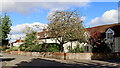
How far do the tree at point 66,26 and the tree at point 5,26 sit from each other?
23.1 feet

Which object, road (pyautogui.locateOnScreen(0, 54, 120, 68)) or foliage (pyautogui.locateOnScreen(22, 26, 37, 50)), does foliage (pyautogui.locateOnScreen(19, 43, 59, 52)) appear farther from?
road (pyautogui.locateOnScreen(0, 54, 120, 68))

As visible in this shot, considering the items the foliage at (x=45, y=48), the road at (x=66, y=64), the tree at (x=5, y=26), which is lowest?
the road at (x=66, y=64)

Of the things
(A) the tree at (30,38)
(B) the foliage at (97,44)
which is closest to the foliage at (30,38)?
(A) the tree at (30,38)

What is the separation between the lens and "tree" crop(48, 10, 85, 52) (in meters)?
20.4

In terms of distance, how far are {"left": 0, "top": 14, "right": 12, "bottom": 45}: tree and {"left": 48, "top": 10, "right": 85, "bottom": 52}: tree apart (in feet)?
23.1

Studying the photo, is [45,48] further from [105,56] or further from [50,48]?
[105,56]

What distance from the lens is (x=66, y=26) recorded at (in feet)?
67.5

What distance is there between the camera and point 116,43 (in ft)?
90.2

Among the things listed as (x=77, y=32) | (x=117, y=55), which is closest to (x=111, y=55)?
(x=117, y=55)

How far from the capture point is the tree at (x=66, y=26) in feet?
66.8

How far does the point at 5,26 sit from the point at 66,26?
9.00m

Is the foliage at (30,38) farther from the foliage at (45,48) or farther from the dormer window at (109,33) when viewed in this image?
the dormer window at (109,33)

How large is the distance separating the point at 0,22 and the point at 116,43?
2208 cm

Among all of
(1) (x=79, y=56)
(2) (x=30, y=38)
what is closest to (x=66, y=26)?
(1) (x=79, y=56)
